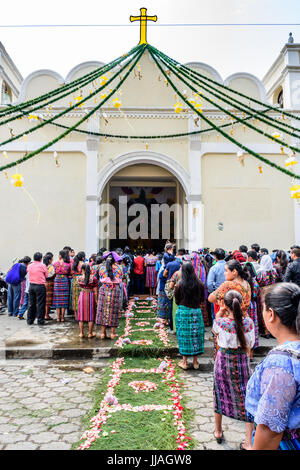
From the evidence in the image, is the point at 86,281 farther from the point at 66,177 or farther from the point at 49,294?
the point at 66,177

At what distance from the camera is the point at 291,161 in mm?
4504

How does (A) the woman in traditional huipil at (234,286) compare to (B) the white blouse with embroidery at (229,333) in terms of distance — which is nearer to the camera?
(B) the white blouse with embroidery at (229,333)

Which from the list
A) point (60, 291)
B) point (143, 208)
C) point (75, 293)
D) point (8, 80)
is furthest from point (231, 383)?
point (8, 80)

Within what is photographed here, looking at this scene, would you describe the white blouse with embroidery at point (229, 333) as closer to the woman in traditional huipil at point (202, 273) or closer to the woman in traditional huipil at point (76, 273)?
the woman in traditional huipil at point (202, 273)

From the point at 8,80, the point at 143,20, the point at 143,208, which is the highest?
the point at 8,80

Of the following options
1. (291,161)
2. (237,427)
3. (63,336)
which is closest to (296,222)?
(291,161)

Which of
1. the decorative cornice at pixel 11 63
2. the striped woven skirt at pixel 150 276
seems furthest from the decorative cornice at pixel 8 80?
the striped woven skirt at pixel 150 276

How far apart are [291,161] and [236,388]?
3031 millimetres

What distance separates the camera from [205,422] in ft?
11.4

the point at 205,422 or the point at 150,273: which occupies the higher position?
the point at 150,273

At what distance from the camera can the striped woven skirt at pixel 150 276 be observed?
11633mm

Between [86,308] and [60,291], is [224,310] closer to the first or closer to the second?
[86,308]

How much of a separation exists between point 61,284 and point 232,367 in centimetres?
560

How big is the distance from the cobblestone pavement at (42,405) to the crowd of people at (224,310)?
1.39 meters
